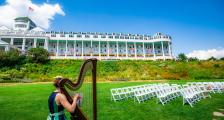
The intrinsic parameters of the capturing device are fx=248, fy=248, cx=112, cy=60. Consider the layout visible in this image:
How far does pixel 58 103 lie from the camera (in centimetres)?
445

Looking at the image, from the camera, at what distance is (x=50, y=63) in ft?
166

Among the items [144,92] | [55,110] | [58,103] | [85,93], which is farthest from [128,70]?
[58,103]

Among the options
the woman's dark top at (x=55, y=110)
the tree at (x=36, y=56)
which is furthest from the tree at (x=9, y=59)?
the woman's dark top at (x=55, y=110)

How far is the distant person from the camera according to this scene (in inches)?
169

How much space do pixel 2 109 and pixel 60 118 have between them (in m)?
7.68

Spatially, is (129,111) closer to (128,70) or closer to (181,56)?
(128,70)

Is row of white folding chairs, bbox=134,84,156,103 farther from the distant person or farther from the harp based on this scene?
the distant person

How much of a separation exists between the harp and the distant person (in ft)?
0.35

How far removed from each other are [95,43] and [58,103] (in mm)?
69641

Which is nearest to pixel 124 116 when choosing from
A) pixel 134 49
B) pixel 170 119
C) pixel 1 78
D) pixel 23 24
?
pixel 170 119

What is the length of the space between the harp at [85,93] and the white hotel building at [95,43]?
59039mm

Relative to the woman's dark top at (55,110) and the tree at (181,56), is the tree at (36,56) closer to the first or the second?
the tree at (181,56)

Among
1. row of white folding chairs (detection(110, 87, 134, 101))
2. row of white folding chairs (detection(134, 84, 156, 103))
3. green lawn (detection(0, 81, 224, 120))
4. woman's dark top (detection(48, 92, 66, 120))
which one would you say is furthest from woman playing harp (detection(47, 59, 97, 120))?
row of white folding chairs (detection(134, 84, 156, 103))

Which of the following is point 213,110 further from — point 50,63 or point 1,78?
point 50,63
